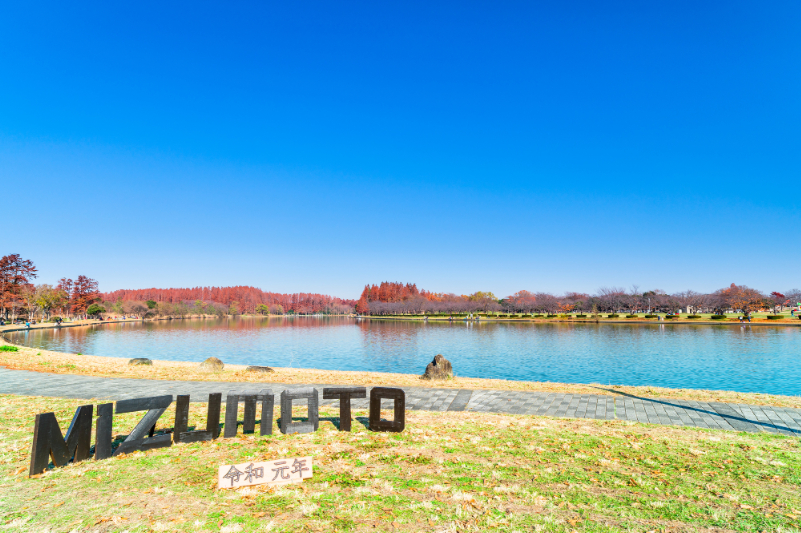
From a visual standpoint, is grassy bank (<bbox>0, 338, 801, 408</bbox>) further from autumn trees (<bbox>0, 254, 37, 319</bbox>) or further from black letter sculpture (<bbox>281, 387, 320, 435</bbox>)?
autumn trees (<bbox>0, 254, 37, 319</bbox>)

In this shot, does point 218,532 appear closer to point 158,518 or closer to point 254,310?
point 158,518

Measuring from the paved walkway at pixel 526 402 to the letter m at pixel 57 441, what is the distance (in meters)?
4.54

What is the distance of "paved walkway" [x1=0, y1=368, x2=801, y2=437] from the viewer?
26.7 ft

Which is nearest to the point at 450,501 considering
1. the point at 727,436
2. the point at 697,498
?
the point at 697,498

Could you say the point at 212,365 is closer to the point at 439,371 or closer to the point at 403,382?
the point at 403,382

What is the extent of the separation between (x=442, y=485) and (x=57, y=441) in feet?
15.9

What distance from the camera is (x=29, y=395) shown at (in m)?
10.0

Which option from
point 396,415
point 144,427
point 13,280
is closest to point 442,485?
point 396,415

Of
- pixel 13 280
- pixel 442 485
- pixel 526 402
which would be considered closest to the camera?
pixel 442 485

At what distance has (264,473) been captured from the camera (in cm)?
490

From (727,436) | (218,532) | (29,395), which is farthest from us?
(29,395)

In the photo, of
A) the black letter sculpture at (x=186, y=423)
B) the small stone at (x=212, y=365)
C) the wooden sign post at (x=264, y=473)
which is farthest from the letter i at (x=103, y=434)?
the small stone at (x=212, y=365)

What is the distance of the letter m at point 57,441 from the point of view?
500 cm

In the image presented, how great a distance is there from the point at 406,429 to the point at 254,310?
18166 centimetres
